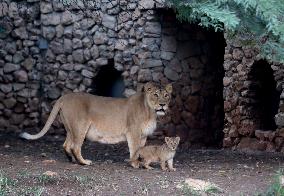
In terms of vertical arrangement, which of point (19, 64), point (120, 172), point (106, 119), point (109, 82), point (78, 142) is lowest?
point (120, 172)

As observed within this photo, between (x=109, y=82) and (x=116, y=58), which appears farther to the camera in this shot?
(x=109, y=82)

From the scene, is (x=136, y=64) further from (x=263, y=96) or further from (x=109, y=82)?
(x=263, y=96)

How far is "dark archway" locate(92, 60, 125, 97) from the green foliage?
5814mm

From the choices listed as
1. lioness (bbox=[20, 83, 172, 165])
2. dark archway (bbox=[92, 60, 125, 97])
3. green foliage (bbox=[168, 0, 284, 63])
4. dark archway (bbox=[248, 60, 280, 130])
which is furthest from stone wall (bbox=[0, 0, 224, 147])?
green foliage (bbox=[168, 0, 284, 63])

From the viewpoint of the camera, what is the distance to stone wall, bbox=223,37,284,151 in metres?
12.4

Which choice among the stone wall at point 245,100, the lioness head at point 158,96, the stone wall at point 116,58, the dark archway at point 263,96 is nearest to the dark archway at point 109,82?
the stone wall at point 116,58

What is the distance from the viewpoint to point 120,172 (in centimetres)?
911

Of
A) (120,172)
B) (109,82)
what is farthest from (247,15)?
(109,82)

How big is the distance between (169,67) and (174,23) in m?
0.78

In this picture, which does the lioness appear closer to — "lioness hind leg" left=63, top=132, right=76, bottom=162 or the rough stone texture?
"lioness hind leg" left=63, top=132, right=76, bottom=162

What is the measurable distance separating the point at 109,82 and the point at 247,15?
7.21 meters

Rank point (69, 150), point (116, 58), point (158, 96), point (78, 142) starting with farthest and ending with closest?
1. point (116, 58)
2. point (69, 150)
3. point (78, 142)
4. point (158, 96)

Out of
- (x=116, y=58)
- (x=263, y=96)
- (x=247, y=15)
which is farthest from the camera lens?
(x=116, y=58)

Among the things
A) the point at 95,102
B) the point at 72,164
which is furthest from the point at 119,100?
the point at 72,164
